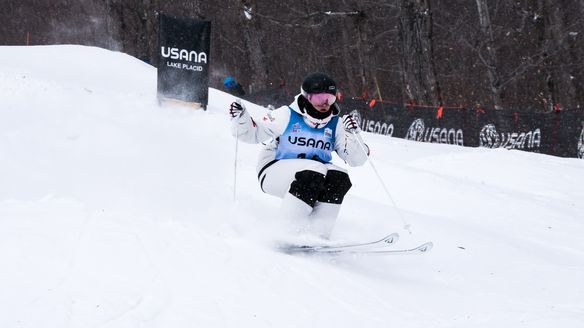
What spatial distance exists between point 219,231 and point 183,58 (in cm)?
577

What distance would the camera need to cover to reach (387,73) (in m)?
33.9

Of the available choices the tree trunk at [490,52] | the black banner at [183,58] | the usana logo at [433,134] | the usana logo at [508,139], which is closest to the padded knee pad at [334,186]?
the black banner at [183,58]

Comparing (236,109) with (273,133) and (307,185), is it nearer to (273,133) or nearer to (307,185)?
(273,133)

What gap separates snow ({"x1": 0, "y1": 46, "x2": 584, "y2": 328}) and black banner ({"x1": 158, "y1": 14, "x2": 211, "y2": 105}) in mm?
325

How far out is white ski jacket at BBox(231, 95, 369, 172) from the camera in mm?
5582

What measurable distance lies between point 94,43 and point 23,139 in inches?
1516

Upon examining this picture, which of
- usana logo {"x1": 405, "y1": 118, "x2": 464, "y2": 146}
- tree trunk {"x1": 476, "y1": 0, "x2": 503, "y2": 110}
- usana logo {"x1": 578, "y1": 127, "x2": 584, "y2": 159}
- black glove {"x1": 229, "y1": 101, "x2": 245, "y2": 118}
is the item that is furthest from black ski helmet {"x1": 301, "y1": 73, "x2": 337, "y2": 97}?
tree trunk {"x1": 476, "y1": 0, "x2": 503, "y2": 110}

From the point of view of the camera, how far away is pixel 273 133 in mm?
5648

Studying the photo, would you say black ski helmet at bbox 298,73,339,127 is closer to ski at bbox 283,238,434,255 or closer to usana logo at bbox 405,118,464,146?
ski at bbox 283,238,434,255

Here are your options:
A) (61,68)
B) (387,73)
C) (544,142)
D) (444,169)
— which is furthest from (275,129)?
(387,73)

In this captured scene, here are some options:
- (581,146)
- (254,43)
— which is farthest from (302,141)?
(254,43)

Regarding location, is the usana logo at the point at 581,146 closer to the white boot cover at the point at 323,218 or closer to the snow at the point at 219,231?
the snow at the point at 219,231

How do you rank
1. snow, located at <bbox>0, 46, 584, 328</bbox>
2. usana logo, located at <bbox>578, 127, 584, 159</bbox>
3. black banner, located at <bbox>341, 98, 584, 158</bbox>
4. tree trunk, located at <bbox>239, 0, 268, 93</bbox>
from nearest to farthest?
snow, located at <bbox>0, 46, 584, 328</bbox> < usana logo, located at <bbox>578, 127, 584, 159</bbox> < black banner, located at <bbox>341, 98, 584, 158</bbox> < tree trunk, located at <bbox>239, 0, 268, 93</bbox>

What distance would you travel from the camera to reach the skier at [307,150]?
17.3 feet
